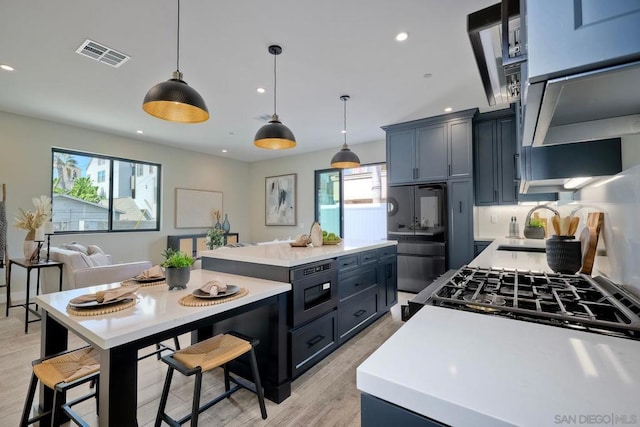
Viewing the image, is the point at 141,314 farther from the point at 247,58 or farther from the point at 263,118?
the point at 263,118

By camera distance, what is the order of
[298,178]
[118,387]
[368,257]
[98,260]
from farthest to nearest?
[298,178] < [98,260] < [368,257] < [118,387]

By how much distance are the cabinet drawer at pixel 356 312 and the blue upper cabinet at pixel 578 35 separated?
2359 mm

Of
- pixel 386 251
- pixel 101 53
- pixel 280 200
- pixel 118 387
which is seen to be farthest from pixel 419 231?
pixel 101 53

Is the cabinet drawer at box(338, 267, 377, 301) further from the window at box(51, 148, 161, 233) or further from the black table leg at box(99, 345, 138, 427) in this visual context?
the window at box(51, 148, 161, 233)

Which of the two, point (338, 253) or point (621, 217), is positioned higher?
point (621, 217)

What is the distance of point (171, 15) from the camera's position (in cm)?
225

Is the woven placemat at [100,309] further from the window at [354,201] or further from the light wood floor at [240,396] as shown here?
the window at [354,201]

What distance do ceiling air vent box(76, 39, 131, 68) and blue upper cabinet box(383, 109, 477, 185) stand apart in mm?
3791

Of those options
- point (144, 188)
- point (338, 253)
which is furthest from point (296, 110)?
point (144, 188)

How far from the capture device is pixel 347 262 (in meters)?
2.66

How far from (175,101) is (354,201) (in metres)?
4.92

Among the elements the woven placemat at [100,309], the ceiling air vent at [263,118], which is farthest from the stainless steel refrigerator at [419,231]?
the woven placemat at [100,309]

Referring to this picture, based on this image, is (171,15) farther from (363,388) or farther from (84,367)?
(363,388)

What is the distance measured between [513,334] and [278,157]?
715cm
